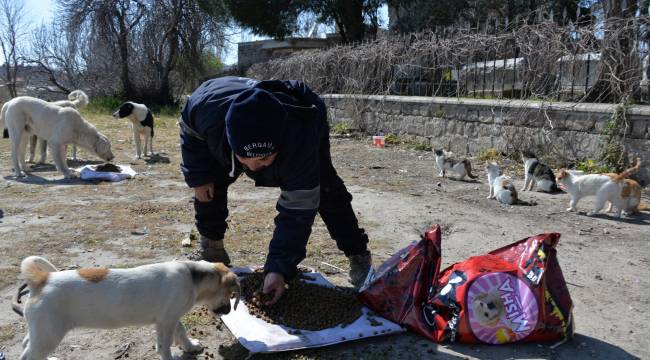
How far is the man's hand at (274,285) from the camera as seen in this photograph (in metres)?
3.29

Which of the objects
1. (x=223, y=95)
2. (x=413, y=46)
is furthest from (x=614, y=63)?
(x=223, y=95)

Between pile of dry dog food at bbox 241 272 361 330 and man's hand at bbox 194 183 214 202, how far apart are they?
673 mm

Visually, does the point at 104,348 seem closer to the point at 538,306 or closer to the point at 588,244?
the point at 538,306

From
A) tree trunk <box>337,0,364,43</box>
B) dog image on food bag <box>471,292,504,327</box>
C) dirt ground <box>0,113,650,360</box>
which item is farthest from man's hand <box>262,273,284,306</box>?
tree trunk <box>337,0,364,43</box>

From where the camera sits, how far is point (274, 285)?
3.32 meters

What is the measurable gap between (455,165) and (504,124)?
1.93 m

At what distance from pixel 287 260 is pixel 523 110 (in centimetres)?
766

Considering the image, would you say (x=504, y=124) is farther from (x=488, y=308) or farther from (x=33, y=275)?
(x=33, y=275)

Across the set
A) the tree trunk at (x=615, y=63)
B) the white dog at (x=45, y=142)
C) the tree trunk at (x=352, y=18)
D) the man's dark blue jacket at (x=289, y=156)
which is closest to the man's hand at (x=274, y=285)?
the man's dark blue jacket at (x=289, y=156)

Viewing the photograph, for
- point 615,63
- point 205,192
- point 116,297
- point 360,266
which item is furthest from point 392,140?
point 116,297

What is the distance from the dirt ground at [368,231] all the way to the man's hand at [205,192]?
872 millimetres

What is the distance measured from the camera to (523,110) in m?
9.67

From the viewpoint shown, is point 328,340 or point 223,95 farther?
point 223,95

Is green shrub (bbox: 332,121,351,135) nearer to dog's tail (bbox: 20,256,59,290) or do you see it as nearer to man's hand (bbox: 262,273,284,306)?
man's hand (bbox: 262,273,284,306)
